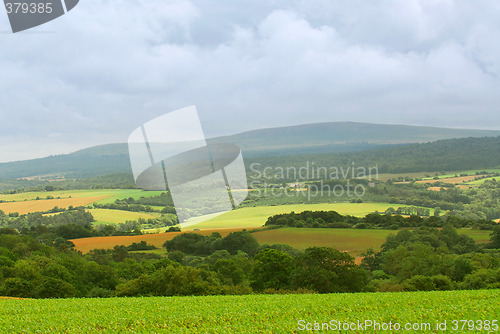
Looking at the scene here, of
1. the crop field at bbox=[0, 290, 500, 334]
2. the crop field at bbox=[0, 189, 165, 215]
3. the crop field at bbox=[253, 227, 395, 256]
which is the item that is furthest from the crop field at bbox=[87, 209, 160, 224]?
the crop field at bbox=[0, 290, 500, 334]

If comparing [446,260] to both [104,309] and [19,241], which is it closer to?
[104,309]

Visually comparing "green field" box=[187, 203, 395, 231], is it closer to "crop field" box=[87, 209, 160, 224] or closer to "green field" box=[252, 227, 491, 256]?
"green field" box=[252, 227, 491, 256]

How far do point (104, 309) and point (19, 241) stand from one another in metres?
65.7

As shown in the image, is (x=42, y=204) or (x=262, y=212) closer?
(x=262, y=212)

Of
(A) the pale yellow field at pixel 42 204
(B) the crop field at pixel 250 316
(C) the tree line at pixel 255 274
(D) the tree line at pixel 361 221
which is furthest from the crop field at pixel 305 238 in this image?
(B) the crop field at pixel 250 316

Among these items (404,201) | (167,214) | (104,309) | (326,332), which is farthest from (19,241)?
(404,201)

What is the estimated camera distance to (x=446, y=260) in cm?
5506

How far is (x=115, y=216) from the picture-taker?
124750 millimetres

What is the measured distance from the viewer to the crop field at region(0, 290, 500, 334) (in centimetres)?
1513

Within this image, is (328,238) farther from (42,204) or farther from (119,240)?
(42,204)

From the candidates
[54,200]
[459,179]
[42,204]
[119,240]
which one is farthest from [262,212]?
[459,179]

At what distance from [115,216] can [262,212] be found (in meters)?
41.9

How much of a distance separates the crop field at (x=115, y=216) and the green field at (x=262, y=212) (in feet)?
67.2

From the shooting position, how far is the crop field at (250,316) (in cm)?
1513
